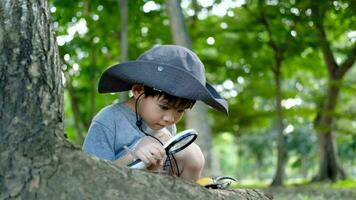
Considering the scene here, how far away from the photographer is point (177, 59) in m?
2.83

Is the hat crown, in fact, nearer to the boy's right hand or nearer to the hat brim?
the hat brim

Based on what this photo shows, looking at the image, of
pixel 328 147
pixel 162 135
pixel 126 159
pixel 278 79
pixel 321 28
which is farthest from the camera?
pixel 328 147

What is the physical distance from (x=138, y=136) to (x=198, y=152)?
30 centimetres

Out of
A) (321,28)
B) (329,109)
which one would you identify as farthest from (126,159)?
(329,109)

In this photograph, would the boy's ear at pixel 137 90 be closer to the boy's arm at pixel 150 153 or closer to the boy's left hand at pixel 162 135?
the boy's left hand at pixel 162 135

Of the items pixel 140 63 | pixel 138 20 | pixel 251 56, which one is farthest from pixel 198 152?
pixel 251 56

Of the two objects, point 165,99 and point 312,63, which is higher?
point 165,99

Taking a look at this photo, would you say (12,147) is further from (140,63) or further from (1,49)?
(140,63)

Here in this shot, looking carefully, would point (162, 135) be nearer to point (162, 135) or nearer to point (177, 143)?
point (162, 135)

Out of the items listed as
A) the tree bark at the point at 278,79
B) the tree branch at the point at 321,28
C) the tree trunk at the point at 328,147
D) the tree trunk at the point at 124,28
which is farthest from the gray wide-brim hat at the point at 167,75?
the tree trunk at the point at 328,147

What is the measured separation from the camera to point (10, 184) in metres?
2.01

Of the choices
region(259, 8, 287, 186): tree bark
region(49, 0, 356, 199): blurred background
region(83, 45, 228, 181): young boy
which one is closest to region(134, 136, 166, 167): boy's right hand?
region(83, 45, 228, 181): young boy

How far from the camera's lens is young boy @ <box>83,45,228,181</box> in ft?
8.63

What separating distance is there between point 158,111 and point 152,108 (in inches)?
1.7
